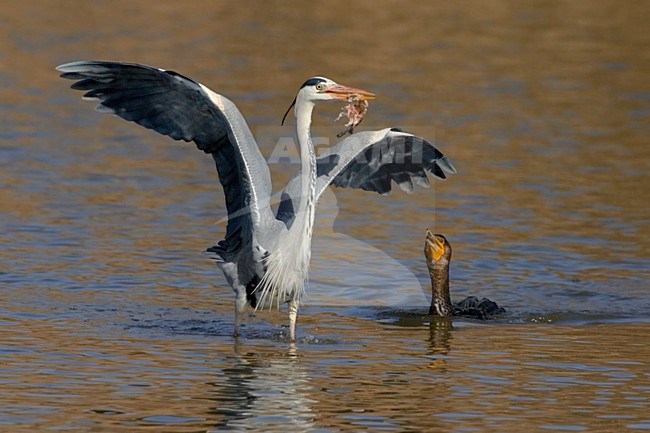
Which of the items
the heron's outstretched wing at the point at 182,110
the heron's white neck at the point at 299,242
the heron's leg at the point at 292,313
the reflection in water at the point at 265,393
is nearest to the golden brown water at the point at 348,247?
the reflection in water at the point at 265,393

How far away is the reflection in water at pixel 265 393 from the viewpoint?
8.79 meters

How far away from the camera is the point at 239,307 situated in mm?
11289

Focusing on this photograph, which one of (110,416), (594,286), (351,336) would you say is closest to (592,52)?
(594,286)

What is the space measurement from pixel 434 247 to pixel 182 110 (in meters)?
2.87

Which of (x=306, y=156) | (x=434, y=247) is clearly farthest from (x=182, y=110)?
(x=434, y=247)

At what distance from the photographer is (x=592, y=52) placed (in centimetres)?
2770

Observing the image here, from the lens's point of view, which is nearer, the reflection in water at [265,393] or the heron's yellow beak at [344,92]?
the reflection in water at [265,393]

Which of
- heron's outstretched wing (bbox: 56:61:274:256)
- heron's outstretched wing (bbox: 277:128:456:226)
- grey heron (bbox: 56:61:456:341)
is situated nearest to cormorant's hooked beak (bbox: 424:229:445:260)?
heron's outstretched wing (bbox: 277:128:456:226)

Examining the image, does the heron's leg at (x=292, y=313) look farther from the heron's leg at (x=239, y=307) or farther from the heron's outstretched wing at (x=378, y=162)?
the heron's outstretched wing at (x=378, y=162)

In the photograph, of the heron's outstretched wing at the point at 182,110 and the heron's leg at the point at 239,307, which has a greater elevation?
the heron's outstretched wing at the point at 182,110

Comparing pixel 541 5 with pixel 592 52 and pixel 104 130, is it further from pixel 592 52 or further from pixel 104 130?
pixel 104 130

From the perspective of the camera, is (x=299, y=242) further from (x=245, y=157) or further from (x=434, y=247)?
(x=434, y=247)

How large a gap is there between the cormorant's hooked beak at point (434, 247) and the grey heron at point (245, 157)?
3.26ft

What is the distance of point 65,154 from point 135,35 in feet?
30.6
